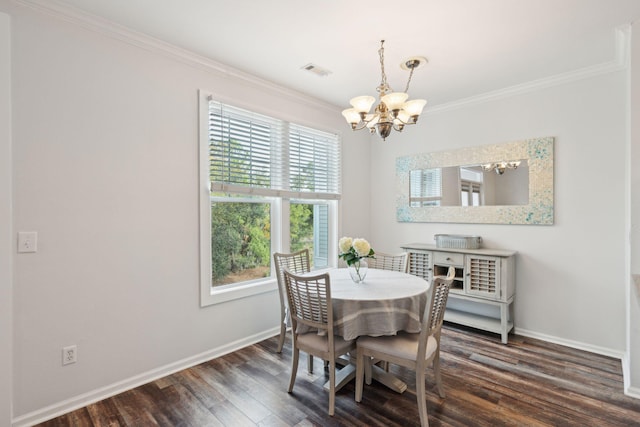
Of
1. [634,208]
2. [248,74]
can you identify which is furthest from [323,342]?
[248,74]

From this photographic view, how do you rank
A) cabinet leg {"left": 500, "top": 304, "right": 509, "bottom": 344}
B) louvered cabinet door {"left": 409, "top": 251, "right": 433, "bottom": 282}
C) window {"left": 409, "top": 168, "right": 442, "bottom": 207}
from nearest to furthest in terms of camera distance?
cabinet leg {"left": 500, "top": 304, "right": 509, "bottom": 344}
louvered cabinet door {"left": 409, "top": 251, "right": 433, "bottom": 282}
window {"left": 409, "top": 168, "right": 442, "bottom": 207}

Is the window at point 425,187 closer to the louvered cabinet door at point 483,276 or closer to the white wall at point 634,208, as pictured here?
the louvered cabinet door at point 483,276

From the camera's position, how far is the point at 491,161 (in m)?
3.65

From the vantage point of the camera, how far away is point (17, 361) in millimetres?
2010

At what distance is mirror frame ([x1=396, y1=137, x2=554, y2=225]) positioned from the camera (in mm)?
3311

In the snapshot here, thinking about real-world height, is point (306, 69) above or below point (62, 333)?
above

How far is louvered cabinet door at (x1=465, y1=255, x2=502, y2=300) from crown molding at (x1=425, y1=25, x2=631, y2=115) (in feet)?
5.79

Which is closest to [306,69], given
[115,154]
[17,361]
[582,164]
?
[115,154]

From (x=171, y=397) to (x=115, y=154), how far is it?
1.80 metres

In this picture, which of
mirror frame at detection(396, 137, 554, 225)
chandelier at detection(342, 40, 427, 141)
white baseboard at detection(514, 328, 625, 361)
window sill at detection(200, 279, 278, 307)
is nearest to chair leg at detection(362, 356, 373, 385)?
window sill at detection(200, 279, 278, 307)

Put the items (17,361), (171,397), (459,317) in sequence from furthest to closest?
(459,317) → (171,397) → (17,361)

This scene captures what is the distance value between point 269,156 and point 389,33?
161 cm

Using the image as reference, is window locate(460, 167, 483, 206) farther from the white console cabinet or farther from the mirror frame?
the white console cabinet

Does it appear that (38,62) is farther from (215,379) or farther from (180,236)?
(215,379)
